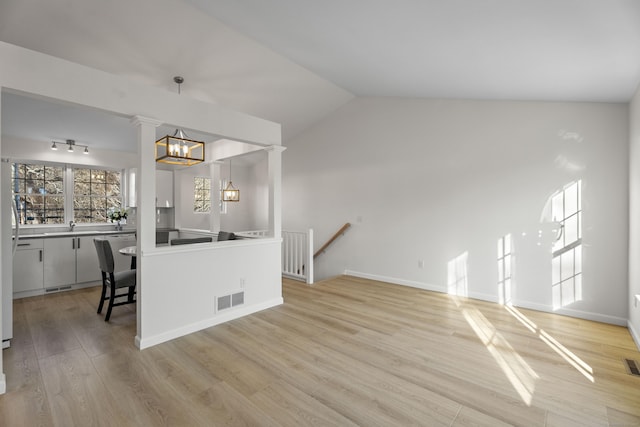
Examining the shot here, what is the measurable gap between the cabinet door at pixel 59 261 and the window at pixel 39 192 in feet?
3.32

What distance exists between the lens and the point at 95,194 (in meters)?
5.93

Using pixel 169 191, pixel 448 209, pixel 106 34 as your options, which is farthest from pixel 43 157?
pixel 448 209

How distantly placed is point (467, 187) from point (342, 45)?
2.74 metres

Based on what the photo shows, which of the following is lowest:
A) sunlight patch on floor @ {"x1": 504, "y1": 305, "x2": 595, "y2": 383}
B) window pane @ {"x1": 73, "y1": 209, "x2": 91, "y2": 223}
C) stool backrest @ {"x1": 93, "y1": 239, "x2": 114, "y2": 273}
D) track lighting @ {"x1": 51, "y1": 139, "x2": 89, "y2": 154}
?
sunlight patch on floor @ {"x1": 504, "y1": 305, "x2": 595, "y2": 383}

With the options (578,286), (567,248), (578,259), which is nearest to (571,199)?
(567,248)

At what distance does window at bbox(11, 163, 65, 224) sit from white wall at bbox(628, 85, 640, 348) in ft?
27.1

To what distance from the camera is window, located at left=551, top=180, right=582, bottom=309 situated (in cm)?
364

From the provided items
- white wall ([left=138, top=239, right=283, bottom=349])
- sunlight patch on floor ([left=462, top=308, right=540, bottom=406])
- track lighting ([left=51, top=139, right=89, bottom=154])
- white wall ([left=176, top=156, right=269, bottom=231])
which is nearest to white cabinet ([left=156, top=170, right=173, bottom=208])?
white wall ([left=176, top=156, right=269, bottom=231])

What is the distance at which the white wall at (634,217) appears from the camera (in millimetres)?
2902

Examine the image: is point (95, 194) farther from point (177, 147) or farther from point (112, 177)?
point (177, 147)

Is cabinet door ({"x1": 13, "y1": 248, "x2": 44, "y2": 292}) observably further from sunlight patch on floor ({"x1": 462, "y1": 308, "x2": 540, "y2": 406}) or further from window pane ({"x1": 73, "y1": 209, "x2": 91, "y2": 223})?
sunlight patch on floor ({"x1": 462, "y1": 308, "x2": 540, "y2": 406})

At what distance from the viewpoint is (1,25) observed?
9.04ft

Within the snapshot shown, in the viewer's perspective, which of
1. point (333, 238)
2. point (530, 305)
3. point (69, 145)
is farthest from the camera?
point (333, 238)

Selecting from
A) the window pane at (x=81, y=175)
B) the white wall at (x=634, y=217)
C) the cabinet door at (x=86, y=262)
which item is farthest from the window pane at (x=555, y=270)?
the window pane at (x=81, y=175)
